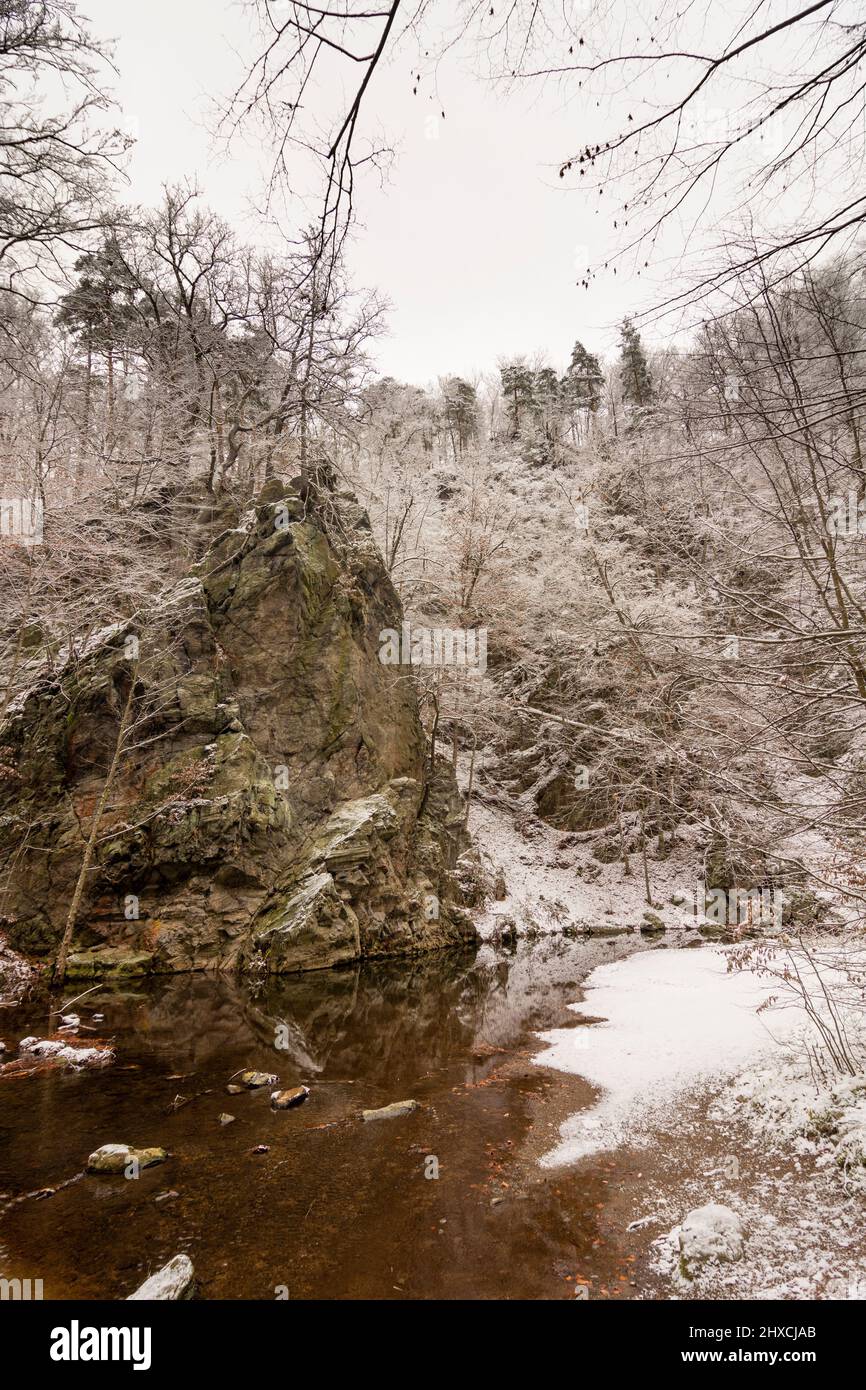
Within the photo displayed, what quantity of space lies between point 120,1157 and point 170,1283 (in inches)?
78.6

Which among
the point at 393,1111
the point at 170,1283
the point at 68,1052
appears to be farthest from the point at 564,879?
the point at 170,1283

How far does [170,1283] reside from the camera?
11.8 feet

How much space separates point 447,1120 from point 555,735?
1778cm

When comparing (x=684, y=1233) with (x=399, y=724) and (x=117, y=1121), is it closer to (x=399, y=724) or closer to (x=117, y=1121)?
(x=117, y=1121)

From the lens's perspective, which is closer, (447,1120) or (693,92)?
(693,92)

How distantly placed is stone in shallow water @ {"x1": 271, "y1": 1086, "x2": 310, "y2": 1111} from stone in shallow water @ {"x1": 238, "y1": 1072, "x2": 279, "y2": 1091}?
29 cm

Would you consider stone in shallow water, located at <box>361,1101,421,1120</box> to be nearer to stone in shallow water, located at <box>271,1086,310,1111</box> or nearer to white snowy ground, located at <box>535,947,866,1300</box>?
stone in shallow water, located at <box>271,1086,310,1111</box>

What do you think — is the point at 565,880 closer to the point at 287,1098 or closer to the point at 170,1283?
the point at 287,1098

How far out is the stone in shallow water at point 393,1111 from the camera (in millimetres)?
6320

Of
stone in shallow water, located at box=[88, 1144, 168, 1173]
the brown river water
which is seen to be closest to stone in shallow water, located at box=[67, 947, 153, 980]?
the brown river water

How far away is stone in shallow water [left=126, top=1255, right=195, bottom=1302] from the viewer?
3547 millimetres

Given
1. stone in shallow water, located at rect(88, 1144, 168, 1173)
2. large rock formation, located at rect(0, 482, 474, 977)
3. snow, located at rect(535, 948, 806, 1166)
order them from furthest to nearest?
large rock formation, located at rect(0, 482, 474, 977) < snow, located at rect(535, 948, 806, 1166) < stone in shallow water, located at rect(88, 1144, 168, 1173)
